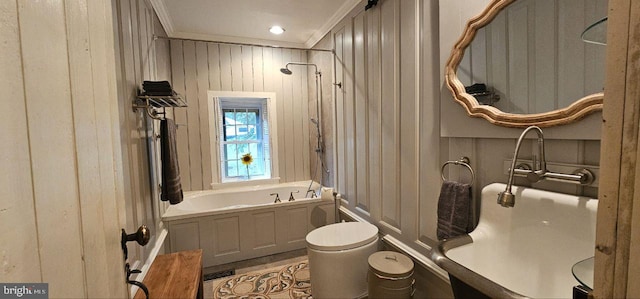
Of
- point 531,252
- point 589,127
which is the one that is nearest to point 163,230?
point 531,252

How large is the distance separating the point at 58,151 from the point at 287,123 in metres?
3.47

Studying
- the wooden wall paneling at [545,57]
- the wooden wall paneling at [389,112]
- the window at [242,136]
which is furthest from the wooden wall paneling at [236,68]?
the wooden wall paneling at [545,57]

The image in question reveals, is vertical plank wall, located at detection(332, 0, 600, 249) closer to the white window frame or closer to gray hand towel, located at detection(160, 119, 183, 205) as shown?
the white window frame

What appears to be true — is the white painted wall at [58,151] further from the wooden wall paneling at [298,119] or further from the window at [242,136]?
the wooden wall paneling at [298,119]

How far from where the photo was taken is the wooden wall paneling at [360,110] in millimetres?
2426

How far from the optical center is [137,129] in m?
1.82

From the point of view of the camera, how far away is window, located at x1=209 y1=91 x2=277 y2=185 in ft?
12.0

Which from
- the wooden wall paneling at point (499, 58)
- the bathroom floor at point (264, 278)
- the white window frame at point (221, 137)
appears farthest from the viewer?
the white window frame at point (221, 137)

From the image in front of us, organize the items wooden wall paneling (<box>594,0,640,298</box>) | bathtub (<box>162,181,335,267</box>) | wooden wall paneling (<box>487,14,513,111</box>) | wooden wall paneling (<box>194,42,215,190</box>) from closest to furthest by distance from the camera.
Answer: wooden wall paneling (<box>594,0,640,298</box>)
wooden wall paneling (<box>487,14,513,111</box>)
bathtub (<box>162,181,335,267</box>)
wooden wall paneling (<box>194,42,215,190</box>)

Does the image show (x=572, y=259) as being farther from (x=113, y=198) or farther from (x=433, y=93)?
(x=113, y=198)

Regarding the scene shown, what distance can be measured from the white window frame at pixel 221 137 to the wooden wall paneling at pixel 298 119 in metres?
0.26

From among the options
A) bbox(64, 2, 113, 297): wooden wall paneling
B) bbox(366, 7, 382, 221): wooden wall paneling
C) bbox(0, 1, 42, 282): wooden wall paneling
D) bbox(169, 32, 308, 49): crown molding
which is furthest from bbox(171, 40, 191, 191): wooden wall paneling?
bbox(0, 1, 42, 282): wooden wall paneling

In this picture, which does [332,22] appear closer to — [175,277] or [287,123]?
[287,123]

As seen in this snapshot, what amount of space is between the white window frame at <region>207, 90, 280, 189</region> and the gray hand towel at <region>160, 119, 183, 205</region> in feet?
4.39
